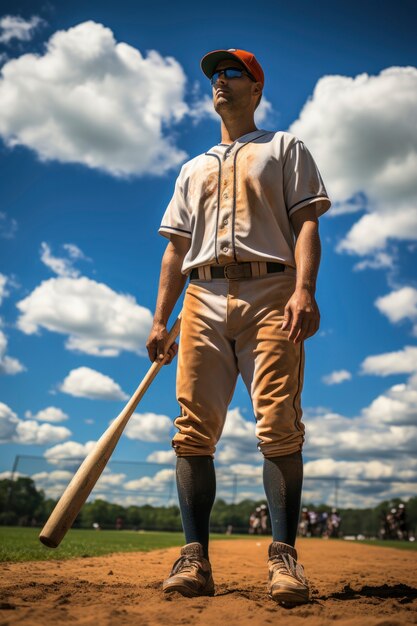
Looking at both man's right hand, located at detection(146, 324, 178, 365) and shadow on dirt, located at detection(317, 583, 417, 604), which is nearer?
shadow on dirt, located at detection(317, 583, 417, 604)

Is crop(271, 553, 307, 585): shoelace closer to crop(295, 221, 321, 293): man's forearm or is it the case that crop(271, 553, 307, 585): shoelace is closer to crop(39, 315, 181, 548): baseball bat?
crop(39, 315, 181, 548): baseball bat

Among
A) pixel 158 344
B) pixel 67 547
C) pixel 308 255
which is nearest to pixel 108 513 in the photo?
pixel 67 547

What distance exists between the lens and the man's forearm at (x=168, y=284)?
3.53 meters

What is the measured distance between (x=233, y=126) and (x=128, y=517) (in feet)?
90.1

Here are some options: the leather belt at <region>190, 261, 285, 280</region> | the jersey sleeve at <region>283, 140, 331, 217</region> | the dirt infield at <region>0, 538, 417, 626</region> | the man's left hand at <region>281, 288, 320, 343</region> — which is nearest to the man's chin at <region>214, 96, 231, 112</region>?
the jersey sleeve at <region>283, 140, 331, 217</region>

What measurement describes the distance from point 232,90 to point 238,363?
165 cm

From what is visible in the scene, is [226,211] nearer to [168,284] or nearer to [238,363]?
[168,284]

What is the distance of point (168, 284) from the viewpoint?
3578 millimetres

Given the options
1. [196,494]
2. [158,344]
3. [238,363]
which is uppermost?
[158,344]

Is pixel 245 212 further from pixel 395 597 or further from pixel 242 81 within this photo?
pixel 395 597

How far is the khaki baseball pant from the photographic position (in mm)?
2893

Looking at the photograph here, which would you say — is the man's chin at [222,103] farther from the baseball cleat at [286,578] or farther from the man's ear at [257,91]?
the baseball cleat at [286,578]

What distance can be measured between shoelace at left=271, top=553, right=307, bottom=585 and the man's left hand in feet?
3.42

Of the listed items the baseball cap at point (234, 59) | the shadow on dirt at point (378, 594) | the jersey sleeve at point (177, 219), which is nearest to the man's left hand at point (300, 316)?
the jersey sleeve at point (177, 219)
